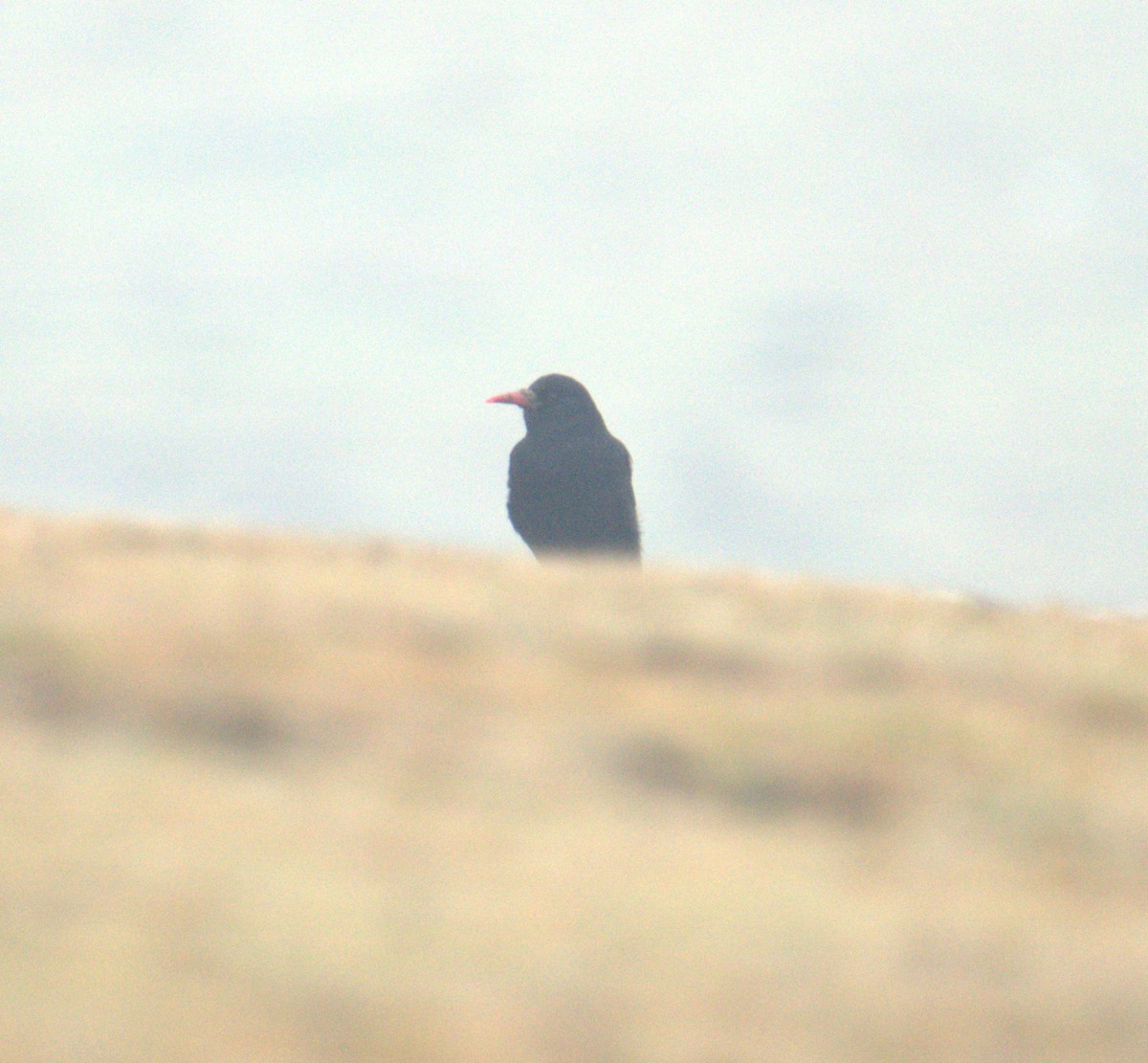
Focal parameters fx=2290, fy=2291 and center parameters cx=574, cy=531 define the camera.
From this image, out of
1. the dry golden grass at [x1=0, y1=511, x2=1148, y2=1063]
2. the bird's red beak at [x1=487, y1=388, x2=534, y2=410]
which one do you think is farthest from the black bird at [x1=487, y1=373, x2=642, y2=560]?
the dry golden grass at [x1=0, y1=511, x2=1148, y2=1063]

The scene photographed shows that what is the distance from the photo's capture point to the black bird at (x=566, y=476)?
21250mm

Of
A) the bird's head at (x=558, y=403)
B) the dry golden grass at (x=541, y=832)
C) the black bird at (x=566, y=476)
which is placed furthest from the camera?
the bird's head at (x=558, y=403)

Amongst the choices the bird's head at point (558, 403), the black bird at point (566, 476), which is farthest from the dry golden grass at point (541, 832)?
the bird's head at point (558, 403)

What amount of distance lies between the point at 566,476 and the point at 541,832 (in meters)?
13.3

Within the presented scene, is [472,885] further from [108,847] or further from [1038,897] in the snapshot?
[1038,897]

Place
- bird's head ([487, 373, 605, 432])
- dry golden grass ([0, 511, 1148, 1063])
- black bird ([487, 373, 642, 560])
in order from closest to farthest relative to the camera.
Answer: dry golden grass ([0, 511, 1148, 1063])
black bird ([487, 373, 642, 560])
bird's head ([487, 373, 605, 432])

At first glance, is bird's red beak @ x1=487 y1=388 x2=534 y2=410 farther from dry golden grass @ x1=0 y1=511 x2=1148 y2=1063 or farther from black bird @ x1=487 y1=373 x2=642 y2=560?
dry golden grass @ x1=0 y1=511 x2=1148 y2=1063

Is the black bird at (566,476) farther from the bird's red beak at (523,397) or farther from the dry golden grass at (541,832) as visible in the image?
the dry golden grass at (541,832)

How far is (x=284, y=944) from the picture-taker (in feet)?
22.4

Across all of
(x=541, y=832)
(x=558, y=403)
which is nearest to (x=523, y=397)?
(x=558, y=403)

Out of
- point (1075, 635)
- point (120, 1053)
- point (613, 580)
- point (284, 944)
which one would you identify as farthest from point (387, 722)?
point (1075, 635)

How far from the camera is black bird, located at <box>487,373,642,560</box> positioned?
21.2 m

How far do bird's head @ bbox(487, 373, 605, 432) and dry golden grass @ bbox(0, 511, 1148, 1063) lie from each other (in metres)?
9.75

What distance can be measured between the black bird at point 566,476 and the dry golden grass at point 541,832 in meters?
9.31
